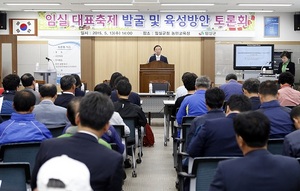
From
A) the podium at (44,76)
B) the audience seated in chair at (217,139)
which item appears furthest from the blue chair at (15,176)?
the podium at (44,76)

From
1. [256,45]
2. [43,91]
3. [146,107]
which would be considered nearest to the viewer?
[43,91]

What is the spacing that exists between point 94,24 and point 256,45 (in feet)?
15.4

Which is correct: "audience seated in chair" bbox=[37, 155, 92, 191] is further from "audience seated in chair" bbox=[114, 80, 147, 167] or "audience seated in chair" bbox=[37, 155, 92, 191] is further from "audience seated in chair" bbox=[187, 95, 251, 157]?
"audience seated in chair" bbox=[114, 80, 147, 167]

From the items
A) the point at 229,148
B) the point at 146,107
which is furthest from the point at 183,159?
the point at 146,107

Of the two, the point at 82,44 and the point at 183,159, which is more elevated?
the point at 82,44

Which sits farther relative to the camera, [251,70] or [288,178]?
[251,70]

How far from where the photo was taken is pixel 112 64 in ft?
47.8

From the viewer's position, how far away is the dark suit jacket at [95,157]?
7.32ft

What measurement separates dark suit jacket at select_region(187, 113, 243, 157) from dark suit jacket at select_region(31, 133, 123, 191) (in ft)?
5.08

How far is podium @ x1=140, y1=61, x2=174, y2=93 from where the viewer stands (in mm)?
11156

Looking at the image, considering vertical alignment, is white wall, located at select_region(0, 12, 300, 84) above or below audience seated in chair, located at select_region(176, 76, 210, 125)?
above

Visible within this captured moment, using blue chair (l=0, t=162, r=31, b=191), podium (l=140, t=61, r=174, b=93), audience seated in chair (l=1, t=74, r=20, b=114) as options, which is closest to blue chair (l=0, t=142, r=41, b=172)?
blue chair (l=0, t=162, r=31, b=191)

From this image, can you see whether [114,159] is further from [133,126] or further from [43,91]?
[133,126]

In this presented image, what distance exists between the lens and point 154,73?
36.9 feet
